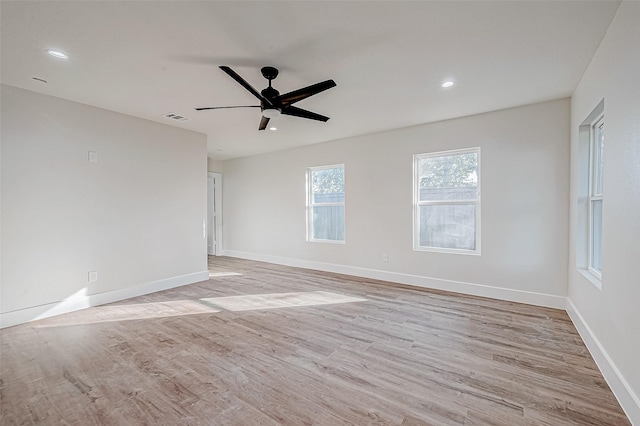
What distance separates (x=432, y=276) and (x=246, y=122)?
3.79 m

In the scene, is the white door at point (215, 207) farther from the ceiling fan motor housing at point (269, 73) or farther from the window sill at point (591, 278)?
the window sill at point (591, 278)

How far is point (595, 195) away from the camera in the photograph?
2.78 metres

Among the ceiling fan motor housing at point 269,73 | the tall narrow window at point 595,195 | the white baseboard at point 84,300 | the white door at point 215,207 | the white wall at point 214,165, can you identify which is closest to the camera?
the ceiling fan motor housing at point 269,73

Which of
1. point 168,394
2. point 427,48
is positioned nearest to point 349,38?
point 427,48

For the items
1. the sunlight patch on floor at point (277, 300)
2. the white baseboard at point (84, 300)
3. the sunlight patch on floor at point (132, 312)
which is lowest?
the sunlight patch on floor at point (132, 312)

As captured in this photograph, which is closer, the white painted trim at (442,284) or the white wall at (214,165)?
the white painted trim at (442,284)

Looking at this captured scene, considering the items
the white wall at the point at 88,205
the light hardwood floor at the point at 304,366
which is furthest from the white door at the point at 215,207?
the light hardwood floor at the point at 304,366

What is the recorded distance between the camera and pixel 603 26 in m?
2.05

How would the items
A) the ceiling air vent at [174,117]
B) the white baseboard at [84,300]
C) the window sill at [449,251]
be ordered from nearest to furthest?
the white baseboard at [84,300] → the ceiling air vent at [174,117] → the window sill at [449,251]

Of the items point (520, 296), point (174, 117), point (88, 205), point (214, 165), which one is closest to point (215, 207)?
point (214, 165)

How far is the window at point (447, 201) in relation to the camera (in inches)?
163

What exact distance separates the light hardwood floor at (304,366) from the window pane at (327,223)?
2.09m

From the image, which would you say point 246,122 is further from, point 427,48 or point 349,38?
point 427,48

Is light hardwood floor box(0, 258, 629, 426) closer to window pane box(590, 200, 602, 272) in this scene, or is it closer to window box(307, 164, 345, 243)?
window pane box(590, 200, 602, 272)
